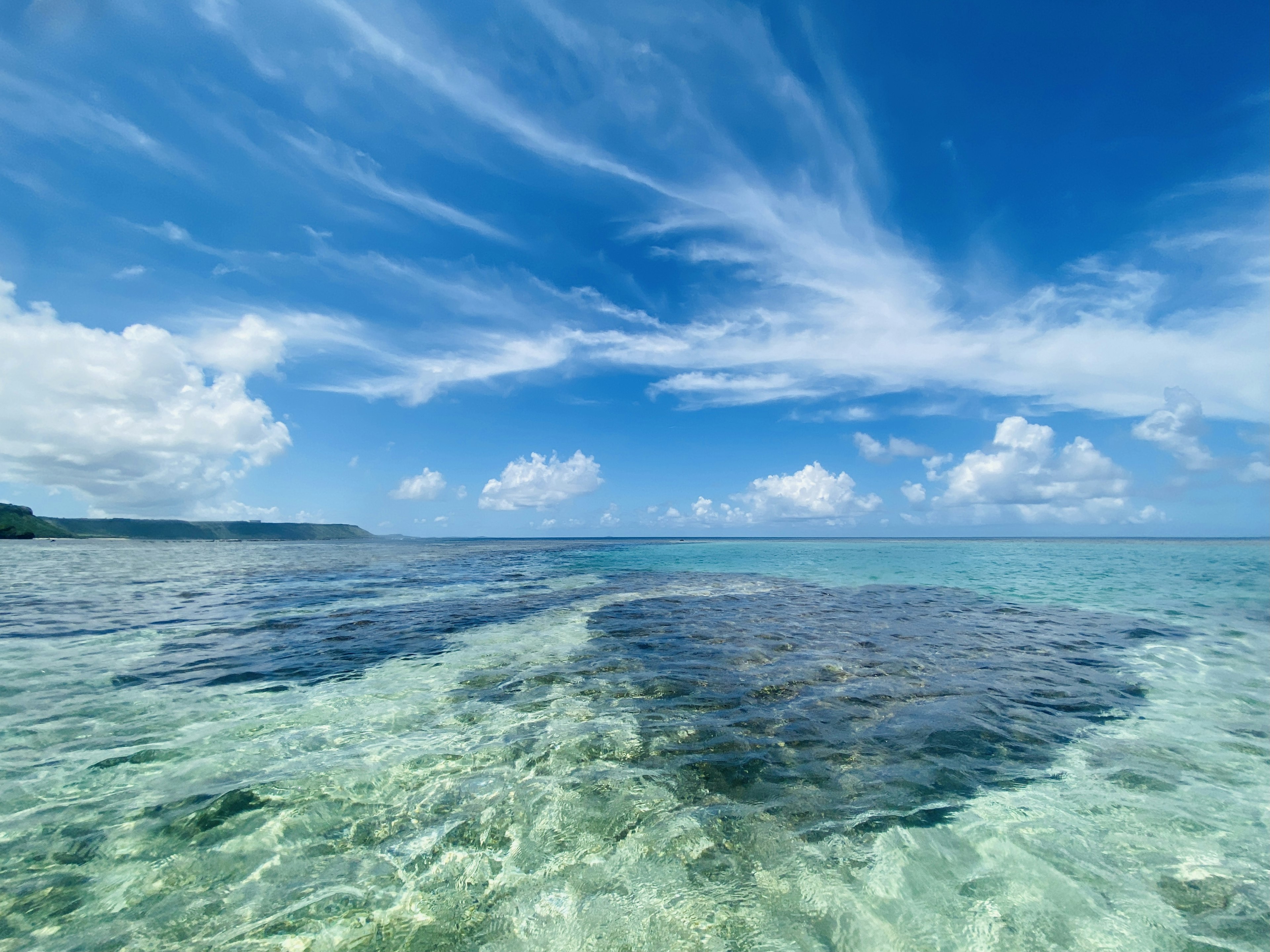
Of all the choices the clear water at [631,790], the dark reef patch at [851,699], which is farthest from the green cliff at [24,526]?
the dark reef patch at [851,699]

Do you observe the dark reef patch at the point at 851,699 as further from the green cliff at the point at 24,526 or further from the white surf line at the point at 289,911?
the green cliff at the point at 24,526

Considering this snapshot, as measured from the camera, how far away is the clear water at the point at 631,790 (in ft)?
15.4

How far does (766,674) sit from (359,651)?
11342 mm

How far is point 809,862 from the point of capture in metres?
5.43

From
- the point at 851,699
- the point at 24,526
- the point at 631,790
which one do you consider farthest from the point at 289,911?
the point at 24,526

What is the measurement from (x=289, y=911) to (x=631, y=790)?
12.6 feet

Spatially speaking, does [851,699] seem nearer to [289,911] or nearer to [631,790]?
[631,790]

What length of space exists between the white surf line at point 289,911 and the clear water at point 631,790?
0.14ft

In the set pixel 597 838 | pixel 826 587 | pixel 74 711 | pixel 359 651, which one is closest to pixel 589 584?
pixel 826 587

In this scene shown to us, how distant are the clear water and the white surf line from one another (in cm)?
4

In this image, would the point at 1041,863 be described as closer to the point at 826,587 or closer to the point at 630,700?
the point at 630,700

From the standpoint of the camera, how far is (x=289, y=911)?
4.65m

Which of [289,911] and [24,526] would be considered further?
[24,526]

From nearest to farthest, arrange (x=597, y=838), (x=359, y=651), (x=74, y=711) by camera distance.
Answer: (x=597, y=838) < (x=74, y=711) < (x=359, y=651)
